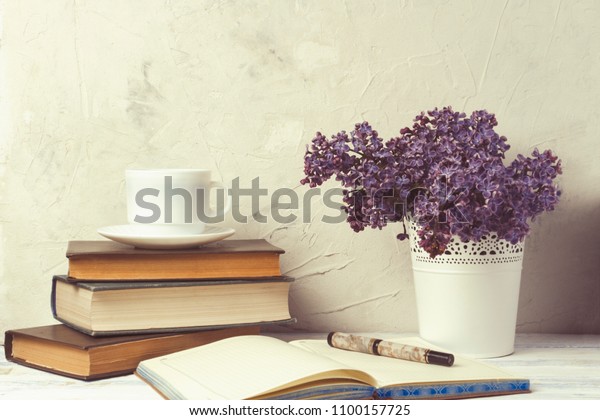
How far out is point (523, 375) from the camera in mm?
905

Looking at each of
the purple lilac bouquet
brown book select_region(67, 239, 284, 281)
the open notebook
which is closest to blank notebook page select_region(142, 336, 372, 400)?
the open notebook

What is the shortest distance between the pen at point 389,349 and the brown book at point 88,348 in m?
0.16

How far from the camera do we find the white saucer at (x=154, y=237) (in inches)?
38.5

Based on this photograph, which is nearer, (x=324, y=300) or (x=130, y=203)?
(x=130, y=203)

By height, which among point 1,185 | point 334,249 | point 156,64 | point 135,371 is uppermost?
point 156,64

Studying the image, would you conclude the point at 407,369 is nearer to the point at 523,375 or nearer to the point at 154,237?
the point at 523,375

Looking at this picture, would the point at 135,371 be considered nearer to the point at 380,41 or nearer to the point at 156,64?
the point at 156,64

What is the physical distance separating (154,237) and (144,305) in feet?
0.30

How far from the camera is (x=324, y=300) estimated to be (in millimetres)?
1157

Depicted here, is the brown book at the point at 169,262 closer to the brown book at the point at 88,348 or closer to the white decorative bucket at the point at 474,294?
the brown book at the point at 88,348

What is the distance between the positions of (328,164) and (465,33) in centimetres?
35

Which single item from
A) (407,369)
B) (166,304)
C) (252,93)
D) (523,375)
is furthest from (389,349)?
(252,93)

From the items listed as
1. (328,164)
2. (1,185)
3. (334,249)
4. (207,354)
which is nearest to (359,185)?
(328,164)

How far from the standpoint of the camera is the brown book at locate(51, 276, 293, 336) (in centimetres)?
94
